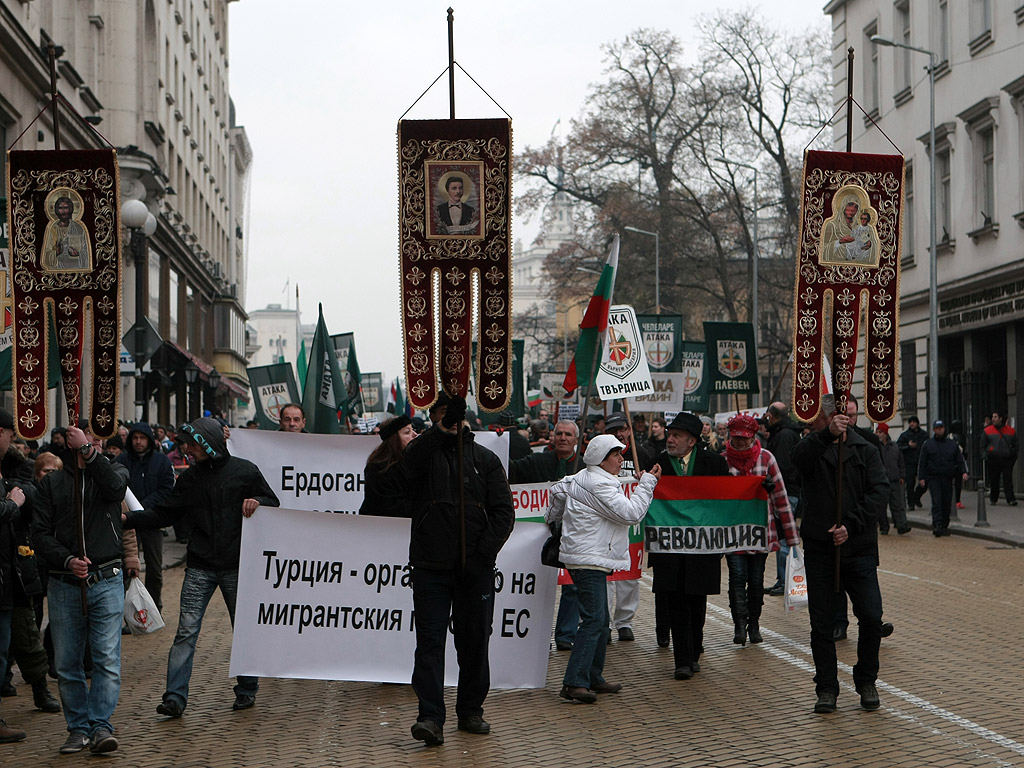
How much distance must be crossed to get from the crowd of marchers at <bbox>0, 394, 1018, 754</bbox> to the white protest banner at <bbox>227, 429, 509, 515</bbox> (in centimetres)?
195

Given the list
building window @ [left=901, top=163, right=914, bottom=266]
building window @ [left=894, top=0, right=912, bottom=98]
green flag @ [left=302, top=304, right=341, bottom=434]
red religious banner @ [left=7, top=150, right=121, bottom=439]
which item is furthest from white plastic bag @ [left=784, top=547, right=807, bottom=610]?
building window @ [left=894, top=0, right=912, bottom=98]

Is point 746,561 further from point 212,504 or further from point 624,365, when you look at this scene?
point 212,504

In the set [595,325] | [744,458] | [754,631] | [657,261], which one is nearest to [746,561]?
[754,631]

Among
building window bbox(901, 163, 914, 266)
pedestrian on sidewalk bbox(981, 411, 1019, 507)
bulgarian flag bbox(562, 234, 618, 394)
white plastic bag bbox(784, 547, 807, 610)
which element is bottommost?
white plastic bag bbox(784, 547, 807, 610)

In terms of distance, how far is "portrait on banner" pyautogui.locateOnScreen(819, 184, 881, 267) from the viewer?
31.3 ft

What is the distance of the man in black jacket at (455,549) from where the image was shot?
26.3 feet

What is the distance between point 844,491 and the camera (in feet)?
28.9

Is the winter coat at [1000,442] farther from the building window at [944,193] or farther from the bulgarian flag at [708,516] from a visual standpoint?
the bulgarian flag at [708,516]

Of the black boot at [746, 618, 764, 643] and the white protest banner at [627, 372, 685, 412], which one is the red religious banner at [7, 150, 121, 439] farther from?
the white protest banner at [627, 372, 685, 412]

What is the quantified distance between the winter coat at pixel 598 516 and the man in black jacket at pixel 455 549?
0.95 metres

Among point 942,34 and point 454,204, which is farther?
point 942,34

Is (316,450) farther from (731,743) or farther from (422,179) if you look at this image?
(731,743)

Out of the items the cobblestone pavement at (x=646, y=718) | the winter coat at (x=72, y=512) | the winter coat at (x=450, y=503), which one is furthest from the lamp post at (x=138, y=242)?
the winter coat at (x=450, y=503)

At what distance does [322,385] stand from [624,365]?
4190mm
